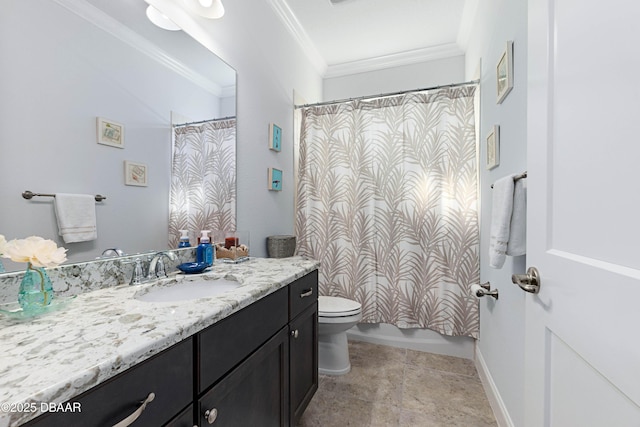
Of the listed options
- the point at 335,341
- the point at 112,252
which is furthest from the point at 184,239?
the point at 335,341

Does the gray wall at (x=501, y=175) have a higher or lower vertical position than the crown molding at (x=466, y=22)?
lower

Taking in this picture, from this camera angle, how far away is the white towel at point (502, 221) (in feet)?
A: 3.59

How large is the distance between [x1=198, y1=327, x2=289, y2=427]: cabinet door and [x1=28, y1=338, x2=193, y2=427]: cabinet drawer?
10cm

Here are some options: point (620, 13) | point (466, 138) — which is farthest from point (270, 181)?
point (620, 13)

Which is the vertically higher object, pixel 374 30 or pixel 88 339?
pixel 374 30

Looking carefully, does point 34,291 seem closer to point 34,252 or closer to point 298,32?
point 34,252

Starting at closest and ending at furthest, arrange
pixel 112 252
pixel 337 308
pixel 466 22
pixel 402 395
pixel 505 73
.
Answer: pixel 112 252 → pixel 505 73 → pixel 402 395 → pixel 337 308 → pixel 466 22

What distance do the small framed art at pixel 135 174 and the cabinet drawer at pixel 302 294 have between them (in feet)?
2.44

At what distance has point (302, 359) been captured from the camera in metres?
1.34

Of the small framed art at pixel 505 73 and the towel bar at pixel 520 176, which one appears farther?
the small framed art at pixel 505 73

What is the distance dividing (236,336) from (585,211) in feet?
3.00

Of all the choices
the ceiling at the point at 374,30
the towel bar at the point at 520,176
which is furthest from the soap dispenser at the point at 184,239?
the ceiling at the point at 374,30

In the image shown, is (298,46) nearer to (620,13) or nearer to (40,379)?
(620,13)

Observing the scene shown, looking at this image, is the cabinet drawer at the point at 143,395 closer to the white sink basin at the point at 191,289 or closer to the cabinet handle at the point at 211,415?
the cabinet handle at the point at 211,415
